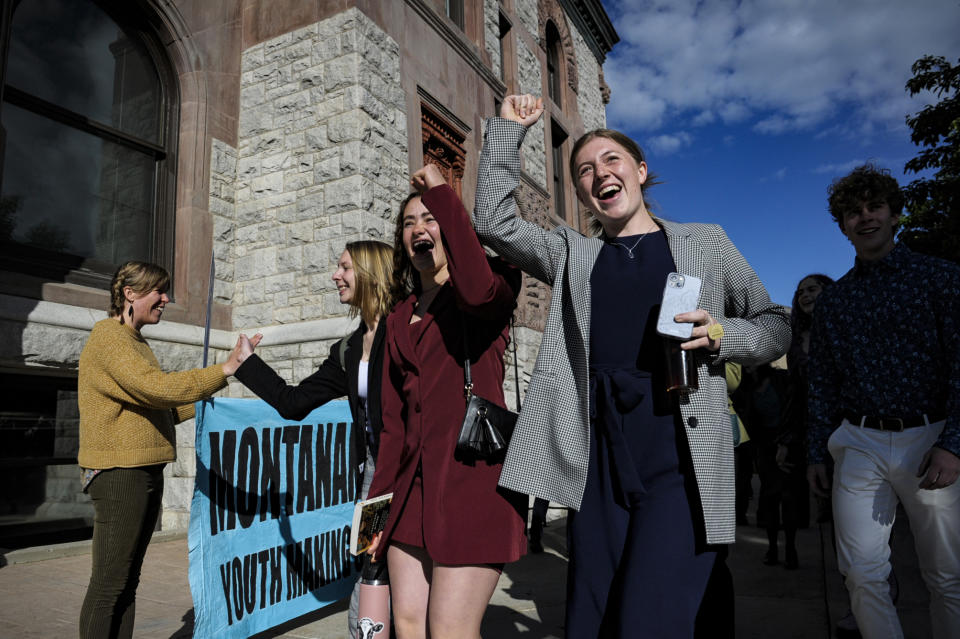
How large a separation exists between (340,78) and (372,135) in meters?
0.87

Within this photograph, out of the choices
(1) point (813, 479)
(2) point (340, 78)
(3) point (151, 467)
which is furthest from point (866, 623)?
(2) point (340, 78)

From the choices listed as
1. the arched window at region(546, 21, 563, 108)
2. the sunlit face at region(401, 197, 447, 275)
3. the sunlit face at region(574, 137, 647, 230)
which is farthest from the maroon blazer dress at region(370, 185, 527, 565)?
the arched window at region(546, 21, 563, 108)

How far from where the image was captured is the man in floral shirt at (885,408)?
2.59 metres

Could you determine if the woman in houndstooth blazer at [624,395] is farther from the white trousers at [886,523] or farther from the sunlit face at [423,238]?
the white trousers at [886,523]

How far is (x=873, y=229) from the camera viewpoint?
3020 millimetres

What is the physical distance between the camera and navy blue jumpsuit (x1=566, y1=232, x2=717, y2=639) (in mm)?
1745

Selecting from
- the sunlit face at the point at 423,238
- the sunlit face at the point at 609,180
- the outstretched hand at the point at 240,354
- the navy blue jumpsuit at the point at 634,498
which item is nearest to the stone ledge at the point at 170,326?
the outstretched hand at the point at 240,354

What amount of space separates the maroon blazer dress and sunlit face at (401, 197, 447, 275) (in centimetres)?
11

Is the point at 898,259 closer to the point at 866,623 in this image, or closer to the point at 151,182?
the point at 866,623

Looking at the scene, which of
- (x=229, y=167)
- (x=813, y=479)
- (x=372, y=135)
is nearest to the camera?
(x=813, y=479)

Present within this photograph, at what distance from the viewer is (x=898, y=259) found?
116 inches

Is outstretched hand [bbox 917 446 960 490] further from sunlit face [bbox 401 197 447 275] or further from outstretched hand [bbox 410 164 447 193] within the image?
outstretched hand [bbox 410 164 447 193]

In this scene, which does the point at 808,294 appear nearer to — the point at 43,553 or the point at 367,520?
the point at 367,520

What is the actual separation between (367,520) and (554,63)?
1746 cm
